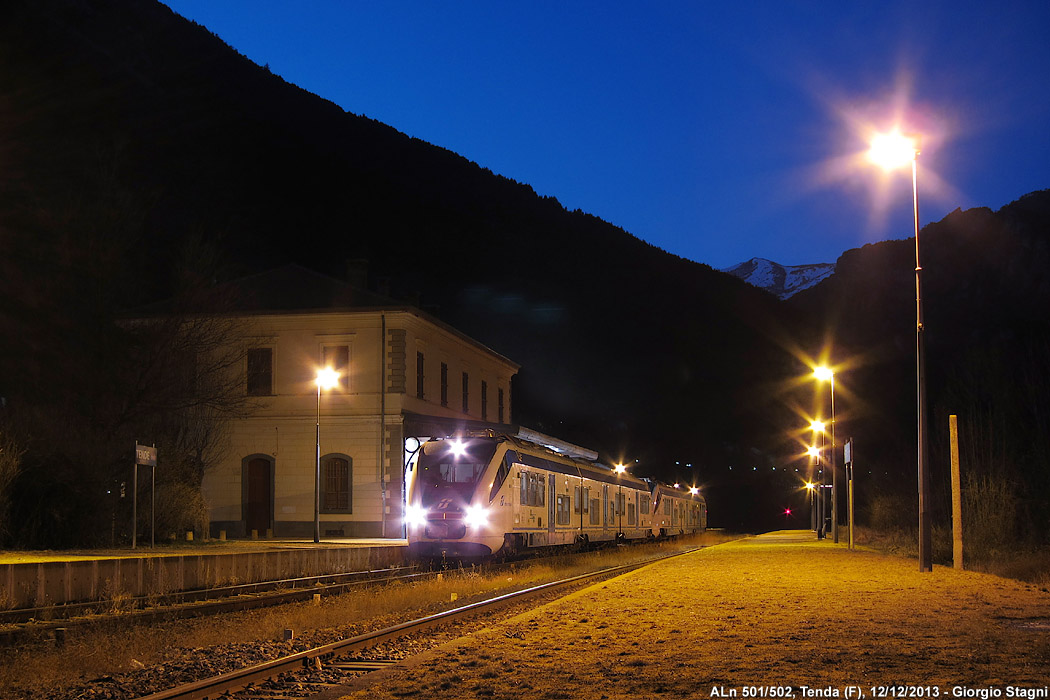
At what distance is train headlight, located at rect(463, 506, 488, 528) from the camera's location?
24406mm

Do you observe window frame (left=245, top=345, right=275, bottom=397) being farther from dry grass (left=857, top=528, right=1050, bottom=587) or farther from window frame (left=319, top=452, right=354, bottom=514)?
dry grass (left=857, top=528, right=1050, bottom=587)

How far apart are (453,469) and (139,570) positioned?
8.74 m

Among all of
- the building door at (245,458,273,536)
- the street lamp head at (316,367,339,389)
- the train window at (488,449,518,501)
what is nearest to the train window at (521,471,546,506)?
the train window at (488,449,518,501)

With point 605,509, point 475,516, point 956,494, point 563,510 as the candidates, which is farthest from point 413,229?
point 956,494

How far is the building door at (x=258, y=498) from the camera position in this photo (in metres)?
40.3

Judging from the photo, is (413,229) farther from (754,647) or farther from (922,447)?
(754,647)

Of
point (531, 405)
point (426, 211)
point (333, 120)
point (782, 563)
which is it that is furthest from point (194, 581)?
point (333, 120)

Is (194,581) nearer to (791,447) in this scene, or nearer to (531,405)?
(531,405)

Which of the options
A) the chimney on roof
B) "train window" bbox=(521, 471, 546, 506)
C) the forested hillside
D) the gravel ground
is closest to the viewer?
the gravel ground

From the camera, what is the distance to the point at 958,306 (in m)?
110

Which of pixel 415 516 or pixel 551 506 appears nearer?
pixel 415 516

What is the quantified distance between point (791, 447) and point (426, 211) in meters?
57.9

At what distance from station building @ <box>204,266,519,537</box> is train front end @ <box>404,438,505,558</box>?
44.2 feet

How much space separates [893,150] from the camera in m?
18.8
